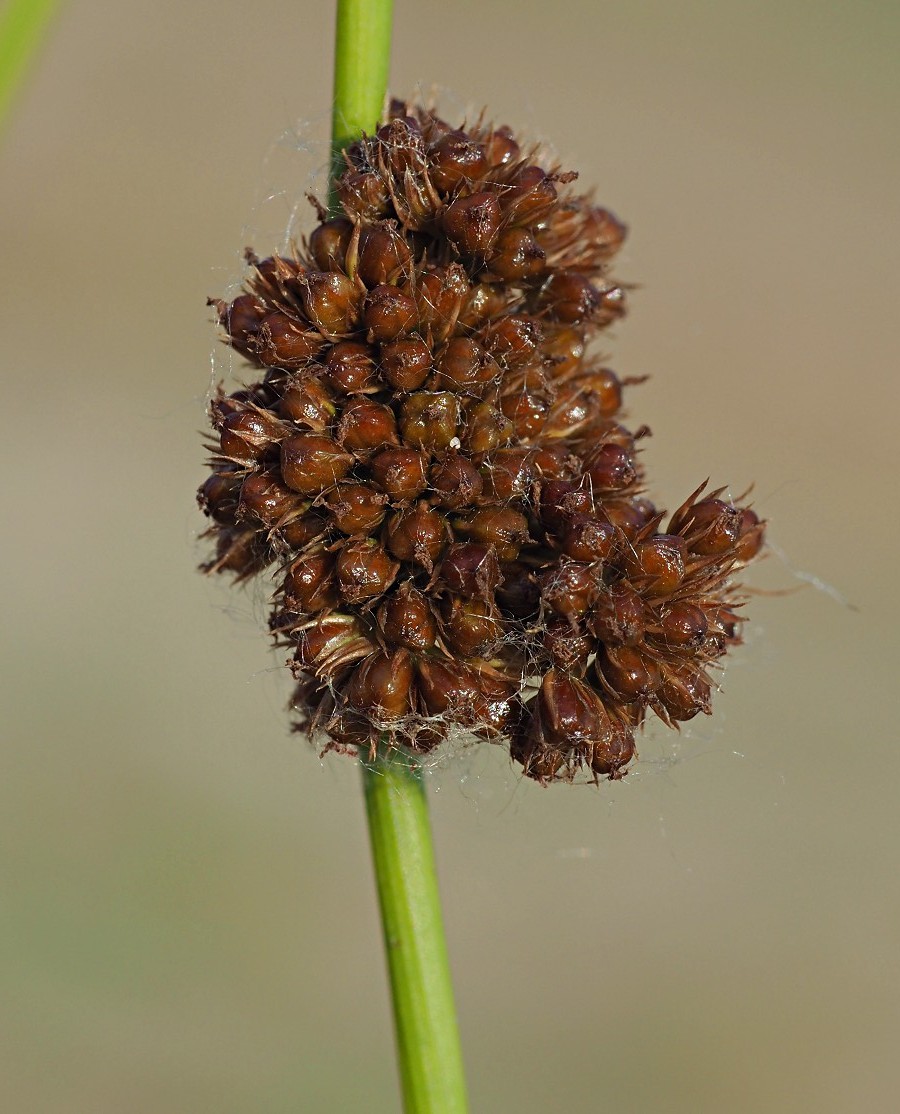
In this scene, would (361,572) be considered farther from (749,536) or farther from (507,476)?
(749,536)

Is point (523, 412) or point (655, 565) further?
point (523, 412)

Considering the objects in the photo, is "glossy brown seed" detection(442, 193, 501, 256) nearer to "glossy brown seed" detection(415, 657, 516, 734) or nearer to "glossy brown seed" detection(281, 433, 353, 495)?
"glossy brown seed" detection(281, 433, 353, 495)

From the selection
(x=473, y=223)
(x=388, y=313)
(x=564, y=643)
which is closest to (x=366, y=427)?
(x=388, y=313)

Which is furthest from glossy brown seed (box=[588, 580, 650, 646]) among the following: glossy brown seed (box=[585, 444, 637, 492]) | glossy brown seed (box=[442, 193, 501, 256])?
glossy brown seed (box=[442, 193, 501, 256])

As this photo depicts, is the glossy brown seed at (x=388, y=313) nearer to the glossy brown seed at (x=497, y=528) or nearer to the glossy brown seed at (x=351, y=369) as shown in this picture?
the glossy brown seed at (x=351, y=369)

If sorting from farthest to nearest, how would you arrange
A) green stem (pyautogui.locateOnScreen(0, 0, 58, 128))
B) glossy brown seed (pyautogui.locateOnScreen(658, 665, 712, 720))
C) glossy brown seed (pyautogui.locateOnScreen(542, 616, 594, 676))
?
1. glossy brown seed (pyautogui.locateOnScreen(658, 665, 712, 720))
2. glossy brown seed (pyautogui.locateOnScreen(542, 616, 594, 676))
3. green stem (pyautogui.locateOnScreen(0, 0, 58, 128))
